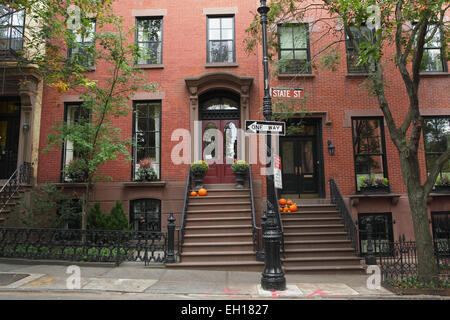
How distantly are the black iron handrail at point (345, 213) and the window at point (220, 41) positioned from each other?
6318mm

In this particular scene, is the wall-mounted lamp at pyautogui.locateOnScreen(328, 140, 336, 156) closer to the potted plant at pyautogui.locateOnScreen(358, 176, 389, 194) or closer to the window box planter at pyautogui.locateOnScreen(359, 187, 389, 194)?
the potted plant at pyautogui.locateOnScreen(358, 176, 389, 194)

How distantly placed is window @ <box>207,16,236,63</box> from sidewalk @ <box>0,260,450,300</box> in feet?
26.9

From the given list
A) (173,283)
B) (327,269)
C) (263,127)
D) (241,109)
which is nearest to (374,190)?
(327,269)

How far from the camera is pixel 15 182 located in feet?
35.8

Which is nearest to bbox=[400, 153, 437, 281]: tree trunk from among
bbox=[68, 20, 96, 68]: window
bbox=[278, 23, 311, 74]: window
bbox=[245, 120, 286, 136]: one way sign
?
bbox=[245, 120, 286, 136]: one way sign

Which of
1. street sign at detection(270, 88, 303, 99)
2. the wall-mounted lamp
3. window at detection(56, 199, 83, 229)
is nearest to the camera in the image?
street sign at detection(270, 88, 303, 99)

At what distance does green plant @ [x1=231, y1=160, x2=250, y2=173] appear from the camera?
11.2 m

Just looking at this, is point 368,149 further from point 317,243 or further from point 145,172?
point 145,172

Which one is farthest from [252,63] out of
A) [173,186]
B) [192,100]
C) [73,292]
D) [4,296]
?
[4,296]

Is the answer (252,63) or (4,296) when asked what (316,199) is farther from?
(4,296)

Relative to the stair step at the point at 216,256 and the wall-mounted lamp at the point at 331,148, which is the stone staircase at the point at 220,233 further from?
the wall-mounted lamp at the point at 331,148

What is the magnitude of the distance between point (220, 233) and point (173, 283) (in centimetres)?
262

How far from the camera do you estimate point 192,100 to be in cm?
1191

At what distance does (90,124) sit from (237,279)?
6.37 meters
